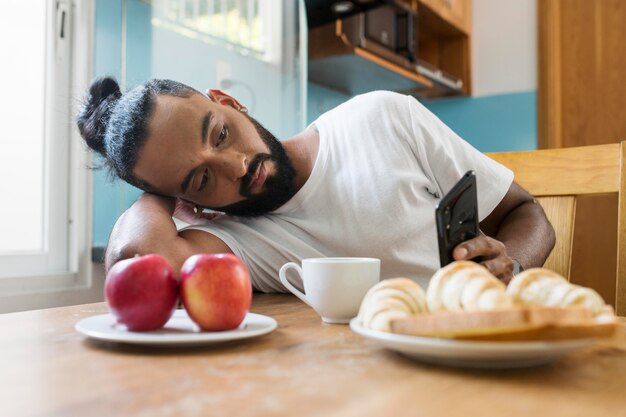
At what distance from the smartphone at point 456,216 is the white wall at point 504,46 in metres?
2.34

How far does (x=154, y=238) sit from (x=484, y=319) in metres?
0.71

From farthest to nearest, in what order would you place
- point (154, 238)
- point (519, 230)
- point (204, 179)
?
point (519, 230)
point (204, 179)
point (154, 238)

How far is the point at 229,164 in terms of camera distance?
110cm

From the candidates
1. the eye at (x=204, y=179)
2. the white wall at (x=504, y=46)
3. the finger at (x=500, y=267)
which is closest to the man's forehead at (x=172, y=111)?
the eye at (x=204, y=179)

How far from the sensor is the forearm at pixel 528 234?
1.16m

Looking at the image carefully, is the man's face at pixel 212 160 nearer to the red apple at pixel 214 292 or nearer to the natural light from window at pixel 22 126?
the red apple at pixel 214 292

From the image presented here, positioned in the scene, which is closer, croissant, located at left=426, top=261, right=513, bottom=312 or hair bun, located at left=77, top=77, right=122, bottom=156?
croissant, located at left=426, top=261, right=513, bottom=312

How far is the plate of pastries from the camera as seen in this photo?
432 millimetres

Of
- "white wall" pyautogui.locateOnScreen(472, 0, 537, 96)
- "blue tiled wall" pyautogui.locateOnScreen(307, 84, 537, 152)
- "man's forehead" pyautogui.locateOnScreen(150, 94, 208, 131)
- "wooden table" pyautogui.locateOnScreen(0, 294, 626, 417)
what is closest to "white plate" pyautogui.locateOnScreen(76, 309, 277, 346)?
"wooden table" pyautogui.locateOnScreen(0, 294, 626, 417)

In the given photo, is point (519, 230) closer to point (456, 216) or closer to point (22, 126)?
point (456, 216)

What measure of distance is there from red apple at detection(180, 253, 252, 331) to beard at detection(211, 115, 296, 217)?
530 millimetres

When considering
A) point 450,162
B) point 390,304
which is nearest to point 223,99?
point 450,162

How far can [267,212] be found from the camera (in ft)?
4.11

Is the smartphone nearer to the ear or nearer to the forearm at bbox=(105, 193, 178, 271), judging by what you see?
the forearm at bbox=(105, 193, 178, 271)
